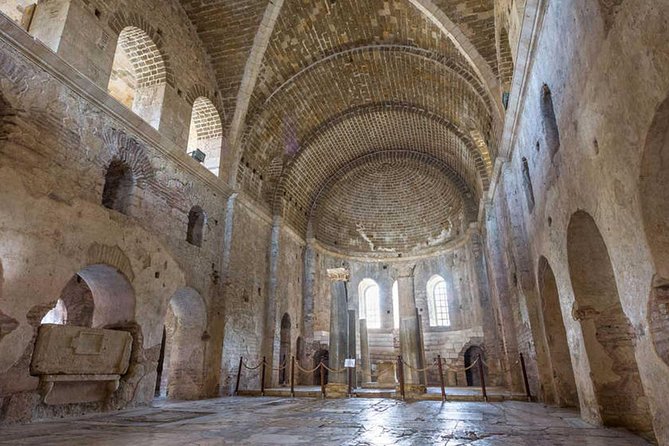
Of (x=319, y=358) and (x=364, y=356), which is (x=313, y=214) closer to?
(x=319, y=358)

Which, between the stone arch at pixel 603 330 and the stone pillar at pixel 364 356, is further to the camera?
the stone pillar at pixel 364 356

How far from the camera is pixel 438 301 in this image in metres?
19.7

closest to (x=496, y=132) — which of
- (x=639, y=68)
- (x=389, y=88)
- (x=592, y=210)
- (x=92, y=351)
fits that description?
(x=389, y=88)

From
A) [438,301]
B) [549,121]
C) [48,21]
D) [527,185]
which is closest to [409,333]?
[527,185]

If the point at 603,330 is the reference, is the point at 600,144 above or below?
above

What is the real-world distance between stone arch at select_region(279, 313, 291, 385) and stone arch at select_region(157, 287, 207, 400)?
503cm

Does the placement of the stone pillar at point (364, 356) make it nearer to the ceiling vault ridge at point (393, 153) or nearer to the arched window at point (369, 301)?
the arched window at point (369, 301)

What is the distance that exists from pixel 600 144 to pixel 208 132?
36.4ft

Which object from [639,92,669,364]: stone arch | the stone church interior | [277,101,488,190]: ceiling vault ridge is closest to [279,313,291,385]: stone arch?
the stone church interior

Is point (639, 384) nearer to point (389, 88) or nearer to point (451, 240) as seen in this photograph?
point (389, 88)

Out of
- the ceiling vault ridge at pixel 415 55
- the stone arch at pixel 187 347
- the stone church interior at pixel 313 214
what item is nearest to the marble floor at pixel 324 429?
the stone church interior at pixel 313 214

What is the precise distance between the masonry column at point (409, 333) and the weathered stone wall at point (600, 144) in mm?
4678

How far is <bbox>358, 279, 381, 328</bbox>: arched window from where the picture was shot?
2031cm

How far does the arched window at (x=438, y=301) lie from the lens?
1927 centimetres
